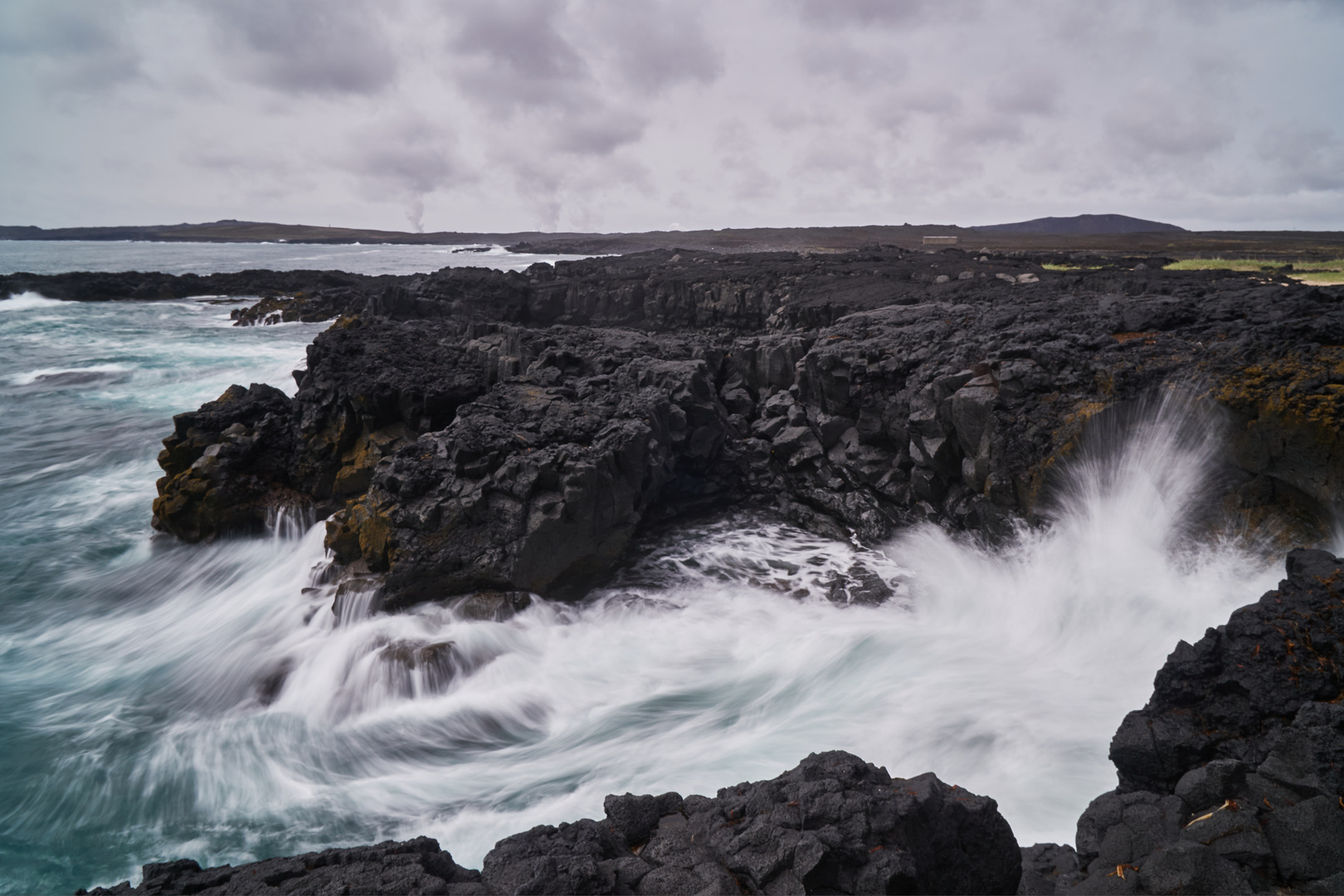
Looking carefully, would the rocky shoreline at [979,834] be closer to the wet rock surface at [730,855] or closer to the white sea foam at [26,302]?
the wet rock surface at [730,855]

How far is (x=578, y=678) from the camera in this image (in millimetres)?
7949

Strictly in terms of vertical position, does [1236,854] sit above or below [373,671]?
above

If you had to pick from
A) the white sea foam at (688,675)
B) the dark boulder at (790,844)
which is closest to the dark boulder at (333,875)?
the dark boulder at (790,844)

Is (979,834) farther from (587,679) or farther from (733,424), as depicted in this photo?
(733,424)

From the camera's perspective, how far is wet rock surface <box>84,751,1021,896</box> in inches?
123

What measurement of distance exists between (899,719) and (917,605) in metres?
2.39

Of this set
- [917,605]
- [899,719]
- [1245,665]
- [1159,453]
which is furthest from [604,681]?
[1159,453]

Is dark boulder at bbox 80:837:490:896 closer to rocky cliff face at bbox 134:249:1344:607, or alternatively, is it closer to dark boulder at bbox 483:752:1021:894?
dark boulder at bbox 483:752:1021:894

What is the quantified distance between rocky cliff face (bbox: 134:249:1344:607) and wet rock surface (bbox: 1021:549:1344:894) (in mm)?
2995

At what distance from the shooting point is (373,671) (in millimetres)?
7750

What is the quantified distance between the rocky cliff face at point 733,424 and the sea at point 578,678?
1.73 ft

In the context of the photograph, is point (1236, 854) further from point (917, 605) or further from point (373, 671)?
point (373, 671)

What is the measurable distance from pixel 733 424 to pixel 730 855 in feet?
32.1

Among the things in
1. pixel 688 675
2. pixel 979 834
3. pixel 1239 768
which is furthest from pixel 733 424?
pixel 1239 768
